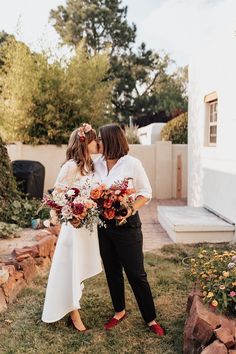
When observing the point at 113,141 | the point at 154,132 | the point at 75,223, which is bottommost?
the point at 75,223

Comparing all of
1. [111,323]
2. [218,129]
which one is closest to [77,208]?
[111,323]

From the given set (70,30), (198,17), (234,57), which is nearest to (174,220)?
(234,57)

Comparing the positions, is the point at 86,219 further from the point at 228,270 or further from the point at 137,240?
the point at 228,270

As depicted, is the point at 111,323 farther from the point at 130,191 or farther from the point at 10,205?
the point at 10,205

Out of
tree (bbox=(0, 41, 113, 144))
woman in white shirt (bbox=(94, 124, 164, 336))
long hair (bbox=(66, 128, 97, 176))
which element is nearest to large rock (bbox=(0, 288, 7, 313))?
woman in white shirt (bbox=(94, 124, 164, 336))

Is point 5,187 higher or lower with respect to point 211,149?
lower

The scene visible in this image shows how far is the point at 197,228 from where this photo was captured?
607cm

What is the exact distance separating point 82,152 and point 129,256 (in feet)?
3.00

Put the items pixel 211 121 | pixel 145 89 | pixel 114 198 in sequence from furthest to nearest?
pixel 145 89, pixel 211 121, pixel 114 198

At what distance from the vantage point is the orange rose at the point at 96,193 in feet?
9.46

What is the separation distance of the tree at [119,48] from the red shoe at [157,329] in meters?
22.3

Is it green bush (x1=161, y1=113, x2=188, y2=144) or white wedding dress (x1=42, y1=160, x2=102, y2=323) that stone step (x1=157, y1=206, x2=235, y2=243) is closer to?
white wedding dress (x1=42, y1=160, x2=102, y2=323)

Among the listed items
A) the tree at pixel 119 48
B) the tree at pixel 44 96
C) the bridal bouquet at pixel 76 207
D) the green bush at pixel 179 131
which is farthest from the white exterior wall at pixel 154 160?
the tree at pixel 119 48

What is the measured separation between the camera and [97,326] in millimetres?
3439
